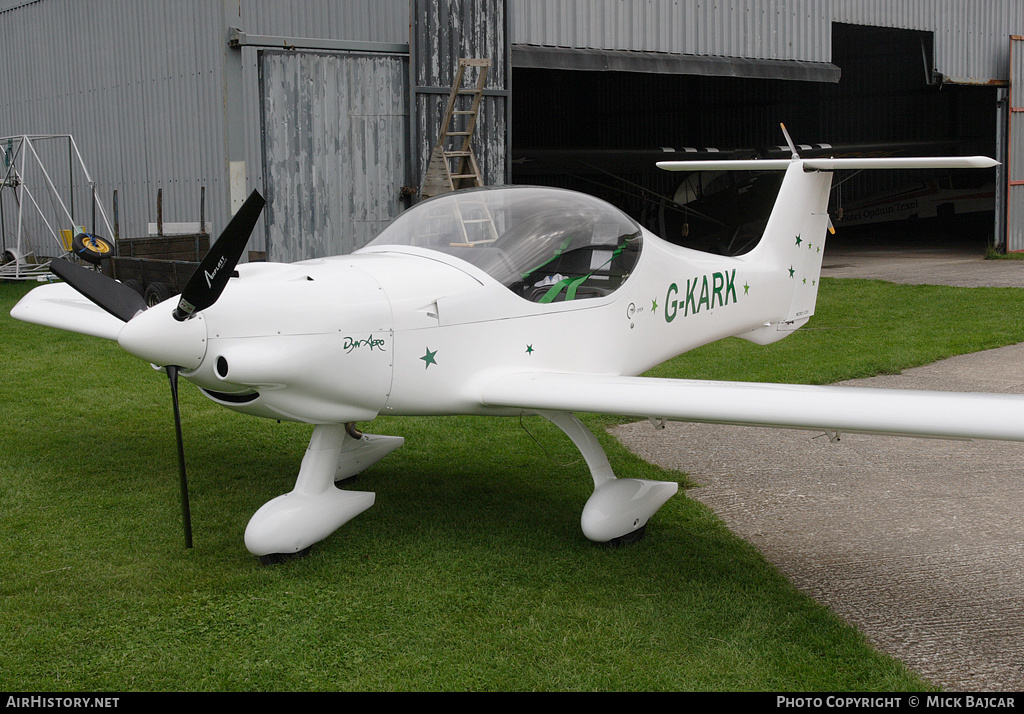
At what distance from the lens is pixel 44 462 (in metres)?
6.09

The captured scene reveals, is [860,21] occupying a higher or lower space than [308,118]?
higher

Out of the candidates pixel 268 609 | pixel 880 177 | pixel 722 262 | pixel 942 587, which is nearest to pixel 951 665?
pixel 942 587

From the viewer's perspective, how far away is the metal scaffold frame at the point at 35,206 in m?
14.2

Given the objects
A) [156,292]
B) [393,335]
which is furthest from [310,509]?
[156,292]

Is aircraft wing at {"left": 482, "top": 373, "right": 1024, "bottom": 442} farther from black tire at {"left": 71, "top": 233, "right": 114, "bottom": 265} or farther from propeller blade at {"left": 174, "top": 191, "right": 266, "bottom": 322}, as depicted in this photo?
black tire at {"left": 71, "top": 233, "right": 114, "bottom": 265}

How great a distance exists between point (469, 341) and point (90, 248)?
28.7 feet

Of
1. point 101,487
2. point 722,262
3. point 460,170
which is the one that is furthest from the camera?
point 460,170

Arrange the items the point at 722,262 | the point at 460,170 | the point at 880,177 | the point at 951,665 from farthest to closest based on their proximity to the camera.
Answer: the point at 880,177 < the point at 460,170 < the point at 722,262 < the point at 951,665

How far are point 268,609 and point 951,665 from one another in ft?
8.57

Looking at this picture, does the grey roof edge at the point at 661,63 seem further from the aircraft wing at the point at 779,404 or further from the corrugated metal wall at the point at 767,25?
the aircraft wing at the point at 779,404

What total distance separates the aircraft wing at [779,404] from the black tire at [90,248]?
28.5ft

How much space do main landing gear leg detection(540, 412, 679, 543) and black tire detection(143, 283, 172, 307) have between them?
7545mm

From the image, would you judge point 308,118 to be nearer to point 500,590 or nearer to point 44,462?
point 44,462

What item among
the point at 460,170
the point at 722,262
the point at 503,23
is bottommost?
the point at 722,262
